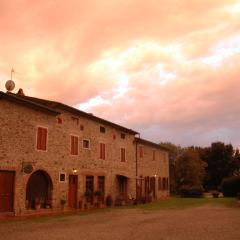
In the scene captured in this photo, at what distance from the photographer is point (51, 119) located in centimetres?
2559

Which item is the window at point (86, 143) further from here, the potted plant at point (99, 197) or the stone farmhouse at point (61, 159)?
the potted plant at point (99, 197)

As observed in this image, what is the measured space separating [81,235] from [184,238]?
3.45 metres

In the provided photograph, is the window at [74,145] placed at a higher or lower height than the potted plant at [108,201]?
higher

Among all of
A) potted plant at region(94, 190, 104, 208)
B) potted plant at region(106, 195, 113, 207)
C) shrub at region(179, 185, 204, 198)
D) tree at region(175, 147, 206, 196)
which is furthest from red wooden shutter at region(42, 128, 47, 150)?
tree at region(175, 147, 206, 196)

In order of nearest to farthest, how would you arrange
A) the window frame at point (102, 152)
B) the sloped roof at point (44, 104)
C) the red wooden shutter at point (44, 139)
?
the sloped roof at point (44, 104) < the red wooden shutter at point (44, 139) < the window frame at point (102, 152)

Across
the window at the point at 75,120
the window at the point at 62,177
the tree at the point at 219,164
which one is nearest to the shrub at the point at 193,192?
the tree at the point at 219,164

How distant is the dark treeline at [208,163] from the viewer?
5600 centimetres

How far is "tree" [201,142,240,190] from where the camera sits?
206 ft

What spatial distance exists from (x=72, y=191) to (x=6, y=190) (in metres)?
6.81

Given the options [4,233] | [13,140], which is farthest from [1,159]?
[4,233]

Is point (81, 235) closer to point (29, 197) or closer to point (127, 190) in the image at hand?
point (29, 197)

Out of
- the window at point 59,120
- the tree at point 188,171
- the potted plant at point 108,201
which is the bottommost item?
the potted plant at point 108,201

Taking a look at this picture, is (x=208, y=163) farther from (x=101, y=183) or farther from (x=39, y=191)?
(x=39, y=191)

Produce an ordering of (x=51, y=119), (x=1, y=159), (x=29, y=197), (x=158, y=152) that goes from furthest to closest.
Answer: (x=158, y=152) < (x=51, y=119) < (x=29, y=197) < (x=1, y=159)
